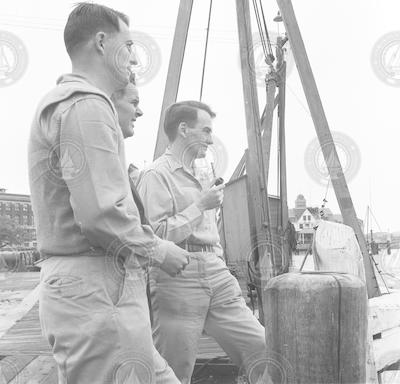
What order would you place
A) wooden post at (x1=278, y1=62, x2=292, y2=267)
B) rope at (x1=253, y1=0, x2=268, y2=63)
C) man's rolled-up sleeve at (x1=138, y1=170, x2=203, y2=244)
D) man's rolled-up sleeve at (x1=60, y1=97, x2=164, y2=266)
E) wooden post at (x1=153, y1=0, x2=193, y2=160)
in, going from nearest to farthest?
1. man's rolled-up sleeve at (x1=60, y1=97, x2=164, y2=266)
2. man's rolled-up sleeve at (x1=138, y1=170, x2=203, y2=244)
3. wooden post at (x1=153, y1=0, x2=193, y2=160)
4. rope at (x1=253, y1=0, x2=268, y2=63)
5. wooden post at (x1=278, y1=62, x2=292, y2=267)

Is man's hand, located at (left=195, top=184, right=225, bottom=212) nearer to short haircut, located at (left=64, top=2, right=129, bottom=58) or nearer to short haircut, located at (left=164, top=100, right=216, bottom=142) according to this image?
short haircut, located at (left=164, top=100, right=216, bottom=142)

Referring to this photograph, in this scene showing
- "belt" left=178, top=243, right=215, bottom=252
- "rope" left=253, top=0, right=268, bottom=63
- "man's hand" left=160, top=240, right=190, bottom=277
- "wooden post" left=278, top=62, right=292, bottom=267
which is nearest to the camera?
"man's hand" left=160, top=240, right=190, bottom=277

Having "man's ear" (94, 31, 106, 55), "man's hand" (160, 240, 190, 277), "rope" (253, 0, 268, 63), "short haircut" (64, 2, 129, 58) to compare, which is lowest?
"man's hand" (160, 240, 190, 277)

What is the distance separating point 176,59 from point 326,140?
76.5 inches

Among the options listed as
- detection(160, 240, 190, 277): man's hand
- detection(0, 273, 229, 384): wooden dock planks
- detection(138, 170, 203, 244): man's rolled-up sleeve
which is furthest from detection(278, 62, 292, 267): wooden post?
detection(160, 240, 190, 277): man's hand

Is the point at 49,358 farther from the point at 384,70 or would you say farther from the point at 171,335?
the point at 384,70

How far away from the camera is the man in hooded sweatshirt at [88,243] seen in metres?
1.42

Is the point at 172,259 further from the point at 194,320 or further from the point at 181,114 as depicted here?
the point at 181,114

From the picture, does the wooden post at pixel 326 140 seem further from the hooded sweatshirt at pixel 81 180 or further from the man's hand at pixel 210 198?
the hooded sweatshirt at pixel 81 180

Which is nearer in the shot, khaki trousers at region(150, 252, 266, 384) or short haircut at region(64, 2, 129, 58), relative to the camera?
short haircut at region(64, 2, 129, 58)

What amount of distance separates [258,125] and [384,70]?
4.90ft

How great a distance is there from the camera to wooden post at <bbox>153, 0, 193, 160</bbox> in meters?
5.63

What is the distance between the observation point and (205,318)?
264 cm

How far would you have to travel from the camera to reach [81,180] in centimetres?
142
